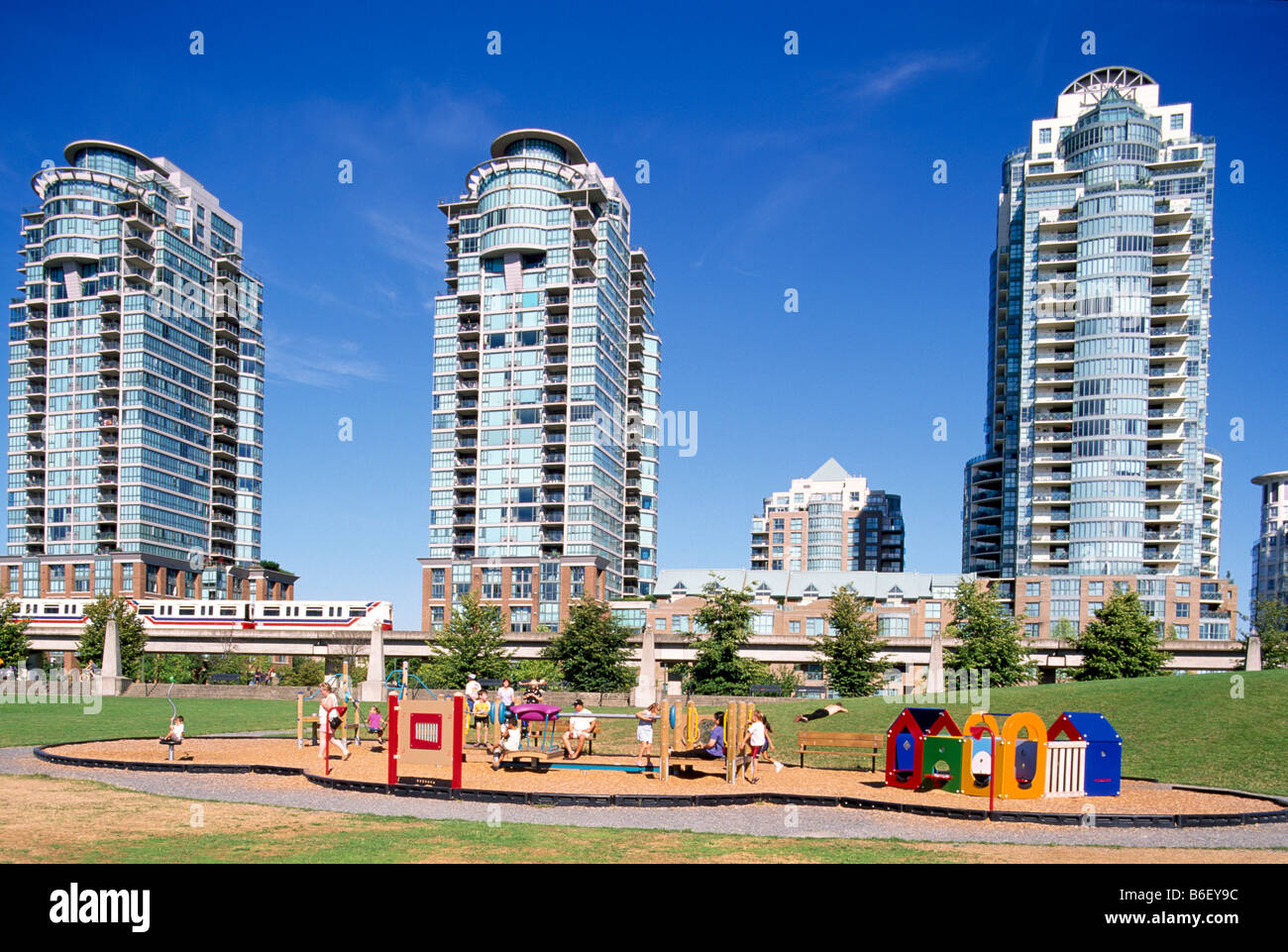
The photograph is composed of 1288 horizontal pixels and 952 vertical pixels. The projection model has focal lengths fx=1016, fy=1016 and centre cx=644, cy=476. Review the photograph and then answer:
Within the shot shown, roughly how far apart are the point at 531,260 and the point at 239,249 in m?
57.0

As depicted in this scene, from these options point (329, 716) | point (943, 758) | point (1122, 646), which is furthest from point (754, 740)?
point (1122, 646)

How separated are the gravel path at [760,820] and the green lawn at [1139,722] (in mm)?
7490

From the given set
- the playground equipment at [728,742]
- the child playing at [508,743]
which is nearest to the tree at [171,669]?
the child playing at [508,743]

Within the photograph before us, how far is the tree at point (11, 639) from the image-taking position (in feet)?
227

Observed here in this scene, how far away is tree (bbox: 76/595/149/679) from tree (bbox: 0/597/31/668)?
4.07m

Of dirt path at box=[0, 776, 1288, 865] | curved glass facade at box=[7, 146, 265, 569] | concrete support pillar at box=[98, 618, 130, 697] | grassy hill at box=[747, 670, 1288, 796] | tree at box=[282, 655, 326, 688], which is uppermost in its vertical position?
curved glass facade at box=[7, 146, 265, 569]

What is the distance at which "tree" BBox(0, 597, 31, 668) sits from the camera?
6906 cm

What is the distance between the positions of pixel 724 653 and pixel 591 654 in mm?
9819

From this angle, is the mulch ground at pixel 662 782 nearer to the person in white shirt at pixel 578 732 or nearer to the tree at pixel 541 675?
the person in white shirt at pixel 578 732

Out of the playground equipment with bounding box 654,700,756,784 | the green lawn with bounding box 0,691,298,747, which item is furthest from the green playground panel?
the green lawn with bounding box 0,691,298,747

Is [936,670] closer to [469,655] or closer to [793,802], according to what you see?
[469,655]

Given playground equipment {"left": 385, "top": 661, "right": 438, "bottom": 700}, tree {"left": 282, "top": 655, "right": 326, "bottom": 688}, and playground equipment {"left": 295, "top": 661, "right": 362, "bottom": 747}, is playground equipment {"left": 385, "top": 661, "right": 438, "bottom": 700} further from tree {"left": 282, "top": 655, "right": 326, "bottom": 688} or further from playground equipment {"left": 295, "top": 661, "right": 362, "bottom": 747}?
tree {"left": 282, "top": 655, "right": 326, "bottom": 688}

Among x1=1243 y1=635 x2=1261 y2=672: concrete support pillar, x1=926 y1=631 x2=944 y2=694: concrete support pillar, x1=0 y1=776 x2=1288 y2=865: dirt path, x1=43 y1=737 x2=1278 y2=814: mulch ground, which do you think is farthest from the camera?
x1=1243 y1=635 x2=1261 y2=672: concrete support pillar

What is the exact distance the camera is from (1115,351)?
111m
